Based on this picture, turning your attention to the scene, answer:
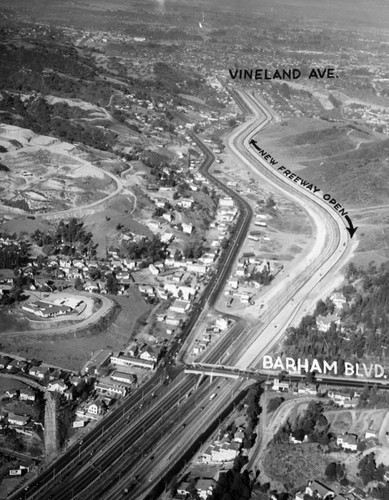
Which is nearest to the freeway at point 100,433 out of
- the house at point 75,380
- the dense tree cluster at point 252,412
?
the house at point 75,380

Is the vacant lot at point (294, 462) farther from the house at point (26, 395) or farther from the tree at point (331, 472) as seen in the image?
the house at point (26, 395)

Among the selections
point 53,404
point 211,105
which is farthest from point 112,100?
point 53,404

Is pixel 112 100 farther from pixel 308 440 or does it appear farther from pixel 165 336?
pixel 308 440

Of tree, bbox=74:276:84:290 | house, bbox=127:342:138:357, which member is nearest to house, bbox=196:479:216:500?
house, bbox=127:342:138:357

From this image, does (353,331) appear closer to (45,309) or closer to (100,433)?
(45,309)

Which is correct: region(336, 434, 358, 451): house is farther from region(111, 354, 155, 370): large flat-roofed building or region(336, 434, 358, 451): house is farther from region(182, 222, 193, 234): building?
region(182, 222, 193, 234): building

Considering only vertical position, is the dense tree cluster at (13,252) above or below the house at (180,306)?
below
